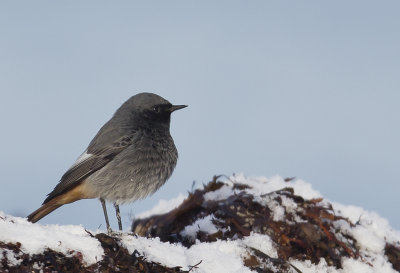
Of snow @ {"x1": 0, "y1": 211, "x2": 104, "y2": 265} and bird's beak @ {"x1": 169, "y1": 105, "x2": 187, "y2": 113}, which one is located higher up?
bird's beak @ {"x1": 169, "y1": 105, "x2": 187, "y2": 113}

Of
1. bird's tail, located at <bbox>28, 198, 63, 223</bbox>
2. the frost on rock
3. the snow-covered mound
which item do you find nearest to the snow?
the snow-covered mound

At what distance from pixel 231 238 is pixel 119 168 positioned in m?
1.95

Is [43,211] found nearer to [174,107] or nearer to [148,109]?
[148,109]

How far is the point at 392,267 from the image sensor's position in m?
7.83

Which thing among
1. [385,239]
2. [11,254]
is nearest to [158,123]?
[385,239]

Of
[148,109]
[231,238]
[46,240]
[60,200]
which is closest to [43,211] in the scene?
[60,200]

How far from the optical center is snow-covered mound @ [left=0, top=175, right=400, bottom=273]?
→ 16.1ft

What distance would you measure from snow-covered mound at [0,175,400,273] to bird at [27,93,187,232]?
654 millimetres

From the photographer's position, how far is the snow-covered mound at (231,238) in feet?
16.1

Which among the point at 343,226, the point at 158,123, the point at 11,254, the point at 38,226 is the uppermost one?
the point at 158,123

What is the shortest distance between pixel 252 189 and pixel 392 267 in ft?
7.40

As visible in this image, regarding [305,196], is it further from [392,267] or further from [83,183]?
[83,183]

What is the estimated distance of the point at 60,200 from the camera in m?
8.27

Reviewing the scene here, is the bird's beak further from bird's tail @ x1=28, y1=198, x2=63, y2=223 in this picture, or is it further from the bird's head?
bird's tail @ x1=28, y1=198, x2=63, y2=223
